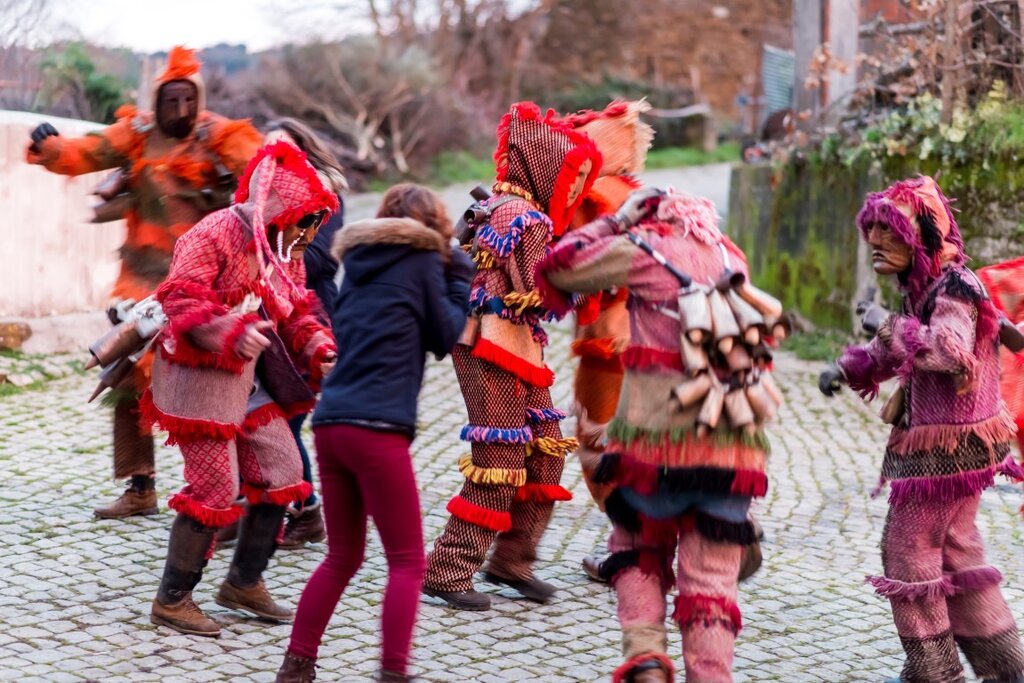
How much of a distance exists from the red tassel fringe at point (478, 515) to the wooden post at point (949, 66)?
22.5 ft

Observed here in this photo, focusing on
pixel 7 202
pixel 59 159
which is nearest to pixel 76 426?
pixel 7 202

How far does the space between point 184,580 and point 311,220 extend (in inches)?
55.8

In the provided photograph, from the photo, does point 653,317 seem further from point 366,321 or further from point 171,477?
→ point 171,477

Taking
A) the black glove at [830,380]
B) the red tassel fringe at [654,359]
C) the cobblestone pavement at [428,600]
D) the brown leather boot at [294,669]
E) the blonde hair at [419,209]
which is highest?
the blonde hair at [419,209]

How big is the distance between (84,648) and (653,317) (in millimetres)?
2384

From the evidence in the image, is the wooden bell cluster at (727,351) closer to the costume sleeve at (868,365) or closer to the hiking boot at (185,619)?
the costume sleeve at (868,365)

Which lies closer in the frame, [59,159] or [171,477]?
[59,159]

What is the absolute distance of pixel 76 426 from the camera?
885 centimetres

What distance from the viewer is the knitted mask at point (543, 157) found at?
576cm

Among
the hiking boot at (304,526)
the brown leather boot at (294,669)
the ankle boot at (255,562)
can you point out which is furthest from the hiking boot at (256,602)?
the hiking boot at (304,526)

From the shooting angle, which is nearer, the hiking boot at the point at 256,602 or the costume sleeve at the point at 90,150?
the hiking boot at the point at 256,602

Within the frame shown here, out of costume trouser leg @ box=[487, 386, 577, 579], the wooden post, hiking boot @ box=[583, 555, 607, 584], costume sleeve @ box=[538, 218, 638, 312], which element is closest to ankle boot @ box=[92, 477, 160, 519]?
costume trouser leg @ box=[487, 386, 577, 579]

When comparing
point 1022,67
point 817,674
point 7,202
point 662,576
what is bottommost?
point 817,674

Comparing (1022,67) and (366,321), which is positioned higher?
(1022,67)
